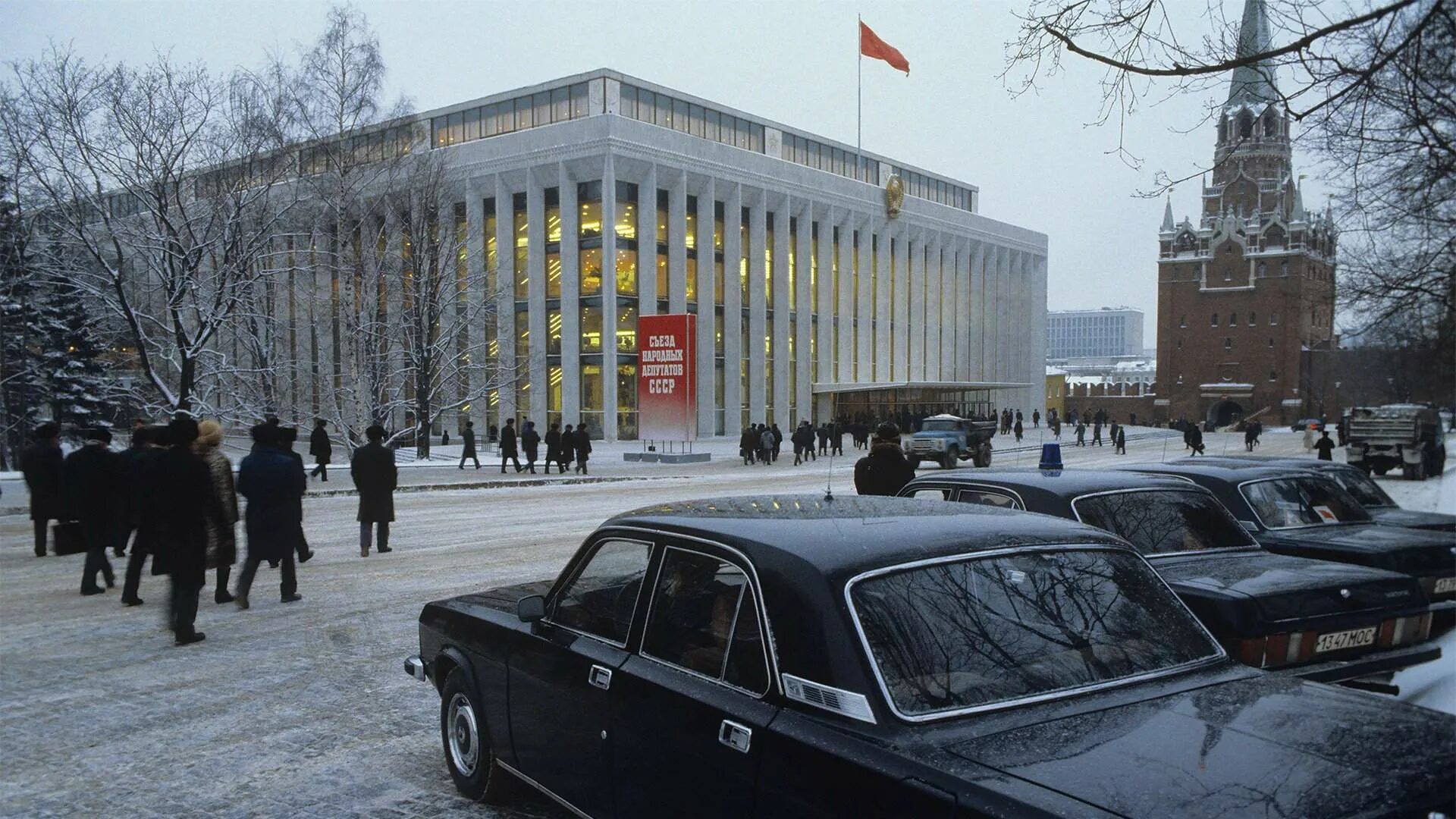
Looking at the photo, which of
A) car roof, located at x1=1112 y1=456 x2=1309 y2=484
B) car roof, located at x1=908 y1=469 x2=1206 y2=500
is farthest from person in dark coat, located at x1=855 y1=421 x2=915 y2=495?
car roof, located at x1=908 y1=469 x2=1206 y2=500

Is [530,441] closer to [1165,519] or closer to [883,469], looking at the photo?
[883,469]

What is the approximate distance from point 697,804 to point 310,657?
5.51 meters

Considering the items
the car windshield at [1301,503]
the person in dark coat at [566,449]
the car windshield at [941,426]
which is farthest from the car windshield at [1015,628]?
the car windshield at [941,426]

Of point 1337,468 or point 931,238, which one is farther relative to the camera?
point 931,238

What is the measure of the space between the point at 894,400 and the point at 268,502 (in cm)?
5627

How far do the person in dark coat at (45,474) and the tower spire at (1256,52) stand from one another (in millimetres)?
13836

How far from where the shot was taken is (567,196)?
4909cm

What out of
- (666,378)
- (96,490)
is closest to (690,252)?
(666,378)

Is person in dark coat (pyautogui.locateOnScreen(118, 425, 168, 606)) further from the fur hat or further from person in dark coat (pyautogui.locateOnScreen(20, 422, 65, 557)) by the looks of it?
person in dark coat (pyautogui.locateOnScreen(20, 422, 65, 557))

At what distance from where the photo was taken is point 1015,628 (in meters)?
2.95

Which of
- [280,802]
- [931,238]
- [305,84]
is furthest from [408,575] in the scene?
[931,238]

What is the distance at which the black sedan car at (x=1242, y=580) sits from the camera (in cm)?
493

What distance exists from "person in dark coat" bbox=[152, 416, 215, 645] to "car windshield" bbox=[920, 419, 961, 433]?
1097 inches

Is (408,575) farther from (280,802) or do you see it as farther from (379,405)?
(379,405)
